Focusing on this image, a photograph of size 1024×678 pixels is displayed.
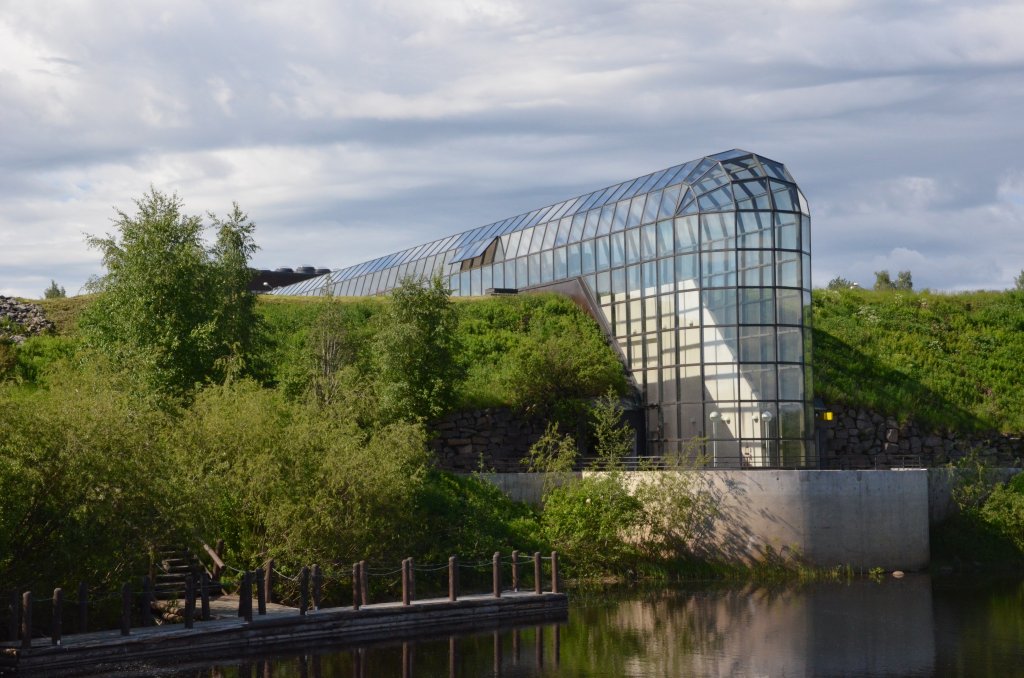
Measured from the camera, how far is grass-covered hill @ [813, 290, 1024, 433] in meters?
51.4

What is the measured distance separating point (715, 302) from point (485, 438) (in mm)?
10349

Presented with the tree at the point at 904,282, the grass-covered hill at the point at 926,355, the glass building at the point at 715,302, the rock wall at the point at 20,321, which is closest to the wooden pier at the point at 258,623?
the glass building at the point at 715,302

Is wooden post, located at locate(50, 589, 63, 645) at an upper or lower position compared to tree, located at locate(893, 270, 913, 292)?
lower

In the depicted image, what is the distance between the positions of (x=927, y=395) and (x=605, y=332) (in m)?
14.7

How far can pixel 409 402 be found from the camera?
42.3 m

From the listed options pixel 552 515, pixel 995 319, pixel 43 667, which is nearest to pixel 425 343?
pixel 552 515

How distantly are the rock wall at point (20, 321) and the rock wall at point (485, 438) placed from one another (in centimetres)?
1827

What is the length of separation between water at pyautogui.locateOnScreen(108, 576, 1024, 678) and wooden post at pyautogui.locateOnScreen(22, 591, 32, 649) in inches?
114

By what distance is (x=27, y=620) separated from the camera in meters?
22.7

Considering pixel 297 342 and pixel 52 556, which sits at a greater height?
pixel 297 342

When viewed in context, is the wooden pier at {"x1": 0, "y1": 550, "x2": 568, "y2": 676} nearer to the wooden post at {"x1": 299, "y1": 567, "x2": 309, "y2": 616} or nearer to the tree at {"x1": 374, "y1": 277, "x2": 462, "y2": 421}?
the wooden post at {"x1": 299, "y1": 567, "x2": 309, "y2": 616}

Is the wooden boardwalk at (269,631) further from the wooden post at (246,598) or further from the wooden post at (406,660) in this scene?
the wooden post at (406,660)

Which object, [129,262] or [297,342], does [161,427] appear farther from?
[297,342]

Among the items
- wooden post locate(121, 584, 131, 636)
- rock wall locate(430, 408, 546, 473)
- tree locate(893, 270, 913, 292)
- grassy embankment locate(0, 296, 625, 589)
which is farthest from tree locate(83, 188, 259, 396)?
tree locate(893, 270, 913, 292)
